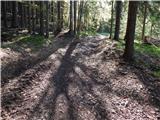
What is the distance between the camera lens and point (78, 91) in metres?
9.38

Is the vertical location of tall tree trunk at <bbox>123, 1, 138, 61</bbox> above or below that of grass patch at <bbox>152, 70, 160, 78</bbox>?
above

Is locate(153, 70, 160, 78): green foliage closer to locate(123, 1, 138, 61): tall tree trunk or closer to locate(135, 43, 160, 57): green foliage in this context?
locate(123, 1, 138, 61): tall tree trunk

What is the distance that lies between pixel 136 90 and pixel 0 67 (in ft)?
17.9

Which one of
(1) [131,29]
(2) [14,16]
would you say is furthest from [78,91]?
(2) [14,16]

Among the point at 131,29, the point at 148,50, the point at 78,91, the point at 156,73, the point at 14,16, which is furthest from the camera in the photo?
the point at 14,16

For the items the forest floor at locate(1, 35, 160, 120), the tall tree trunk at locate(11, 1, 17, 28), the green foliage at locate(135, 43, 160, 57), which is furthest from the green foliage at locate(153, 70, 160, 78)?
the tall tree trunk at locate(11, 1, 17, 28)

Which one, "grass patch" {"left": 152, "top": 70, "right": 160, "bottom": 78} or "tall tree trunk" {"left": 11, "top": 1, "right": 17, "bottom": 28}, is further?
"tall tree trunk" {"left": 11, "top": 1, "right": 17, "bottom": 28}

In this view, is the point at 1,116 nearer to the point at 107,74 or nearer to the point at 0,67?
the point at 0,67

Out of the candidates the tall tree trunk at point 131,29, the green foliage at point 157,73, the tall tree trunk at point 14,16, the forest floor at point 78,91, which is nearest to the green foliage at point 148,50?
the tall tree trunk at point 131,29

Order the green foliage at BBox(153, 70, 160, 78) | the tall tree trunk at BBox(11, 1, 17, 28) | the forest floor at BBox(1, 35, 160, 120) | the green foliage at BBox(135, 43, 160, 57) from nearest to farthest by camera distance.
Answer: the forest floor at BBox(1, 35, 160, 120) < the green foliage at BBox(153, 70, 160, 78) < the green foliage at BBox(135, 43, 160, 57) < the tall tree trunk at BBox(11, 1, 17, 28)

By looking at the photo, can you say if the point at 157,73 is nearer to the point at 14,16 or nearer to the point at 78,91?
the point at 78,91

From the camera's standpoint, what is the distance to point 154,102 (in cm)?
906

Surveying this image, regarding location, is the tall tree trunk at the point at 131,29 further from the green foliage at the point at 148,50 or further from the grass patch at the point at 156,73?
the green foliage at the point at 148,50

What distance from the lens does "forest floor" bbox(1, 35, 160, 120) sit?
7.68 meters
